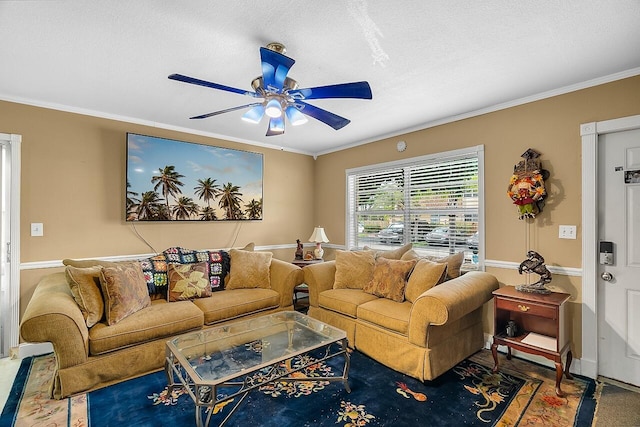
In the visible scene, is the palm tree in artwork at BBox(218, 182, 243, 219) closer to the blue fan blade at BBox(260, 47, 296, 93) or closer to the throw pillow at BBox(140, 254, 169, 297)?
the throw pillow at BBox(140, 254, 169, 297)

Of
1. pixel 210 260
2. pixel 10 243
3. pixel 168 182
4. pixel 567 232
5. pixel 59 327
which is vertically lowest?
pixel 59 327

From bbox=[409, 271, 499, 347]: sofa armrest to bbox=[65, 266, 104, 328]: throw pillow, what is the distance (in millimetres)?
2553

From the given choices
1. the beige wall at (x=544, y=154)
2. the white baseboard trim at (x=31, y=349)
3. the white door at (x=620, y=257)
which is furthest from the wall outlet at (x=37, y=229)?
the white door at (x=620, y=257)

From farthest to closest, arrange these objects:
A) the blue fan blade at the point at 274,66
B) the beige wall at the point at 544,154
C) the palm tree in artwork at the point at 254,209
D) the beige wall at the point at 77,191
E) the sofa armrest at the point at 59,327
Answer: the palm tree in artwork at the point at 254,209
the beige wall at the point at 77,191
the beige wall at the point at 544,154
the sofa armrest at the point at 59,327
the blue fan blade at the point at 274,66

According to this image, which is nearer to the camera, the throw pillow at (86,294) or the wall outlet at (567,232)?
the throw pillow at (86,294)

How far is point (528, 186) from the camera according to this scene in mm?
2738

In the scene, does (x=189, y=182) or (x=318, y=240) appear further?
(x=318, y=240)

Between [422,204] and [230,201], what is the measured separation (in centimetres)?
256

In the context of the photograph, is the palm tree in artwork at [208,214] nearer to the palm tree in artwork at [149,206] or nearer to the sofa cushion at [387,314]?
the palm tree in artwork at [149,206]

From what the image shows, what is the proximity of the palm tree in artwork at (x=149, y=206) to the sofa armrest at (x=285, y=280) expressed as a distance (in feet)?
5.08

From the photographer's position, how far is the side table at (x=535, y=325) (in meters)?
2.33

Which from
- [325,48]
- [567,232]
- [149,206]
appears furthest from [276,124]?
[567,232]

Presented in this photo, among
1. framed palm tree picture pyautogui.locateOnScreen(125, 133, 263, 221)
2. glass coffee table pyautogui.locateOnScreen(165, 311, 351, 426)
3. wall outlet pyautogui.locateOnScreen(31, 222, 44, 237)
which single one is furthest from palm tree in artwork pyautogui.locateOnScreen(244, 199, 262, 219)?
wall outlet pyautogui.locateOnScreen(31, 222, 44, 237)

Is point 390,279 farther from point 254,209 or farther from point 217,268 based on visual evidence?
point 254,209
